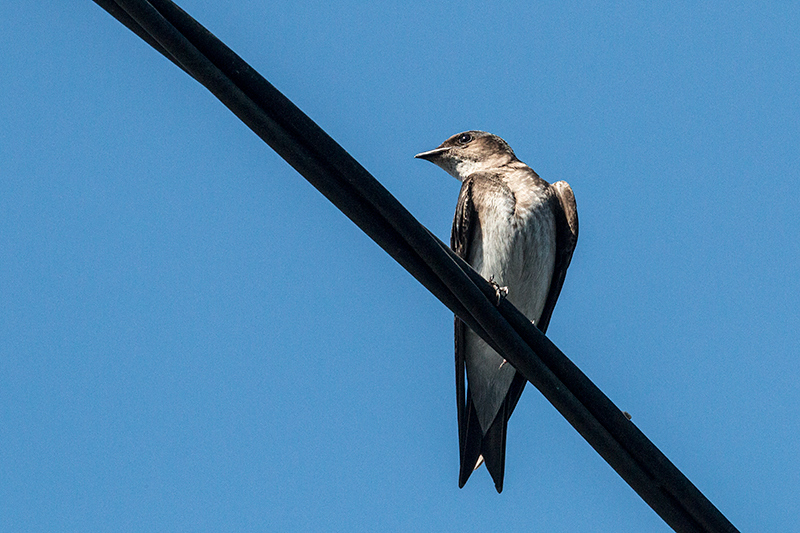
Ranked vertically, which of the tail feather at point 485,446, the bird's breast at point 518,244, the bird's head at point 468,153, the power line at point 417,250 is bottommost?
the power line at point 417,250

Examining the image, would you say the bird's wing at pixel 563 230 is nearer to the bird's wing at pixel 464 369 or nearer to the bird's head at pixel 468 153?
the bird's wing at pixel 464 369

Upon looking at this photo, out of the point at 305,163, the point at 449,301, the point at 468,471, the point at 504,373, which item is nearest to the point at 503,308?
the point at 449,301

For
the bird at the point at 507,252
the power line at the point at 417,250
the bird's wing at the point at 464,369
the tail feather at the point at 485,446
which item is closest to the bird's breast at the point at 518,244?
the bird at the point at 507,252

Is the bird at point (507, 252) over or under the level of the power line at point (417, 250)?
over

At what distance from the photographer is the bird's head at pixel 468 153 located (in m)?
8.31

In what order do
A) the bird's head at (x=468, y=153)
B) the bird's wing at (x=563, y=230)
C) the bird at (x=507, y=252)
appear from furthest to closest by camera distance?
A: the bird's head at (x=468, y=153) → the bird's wing at (x=563, y=230) → the bird at (x=507, y=252)

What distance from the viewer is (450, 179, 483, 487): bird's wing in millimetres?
6195

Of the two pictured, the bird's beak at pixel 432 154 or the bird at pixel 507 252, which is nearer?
the bird at pixel 507 252

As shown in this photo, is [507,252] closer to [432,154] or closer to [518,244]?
[518,244]

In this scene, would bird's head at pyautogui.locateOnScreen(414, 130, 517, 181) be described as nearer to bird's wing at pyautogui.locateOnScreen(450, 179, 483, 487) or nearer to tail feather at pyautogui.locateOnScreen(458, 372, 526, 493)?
bird's wing at pyautogui.locateOnScreen(450, 179, 483, 487)

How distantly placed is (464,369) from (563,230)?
1.37m

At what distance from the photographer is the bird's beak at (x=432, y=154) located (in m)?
8.55

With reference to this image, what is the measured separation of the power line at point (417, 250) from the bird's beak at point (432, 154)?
477 cm

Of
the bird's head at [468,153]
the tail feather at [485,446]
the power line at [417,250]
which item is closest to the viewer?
the power line at [417,250]
